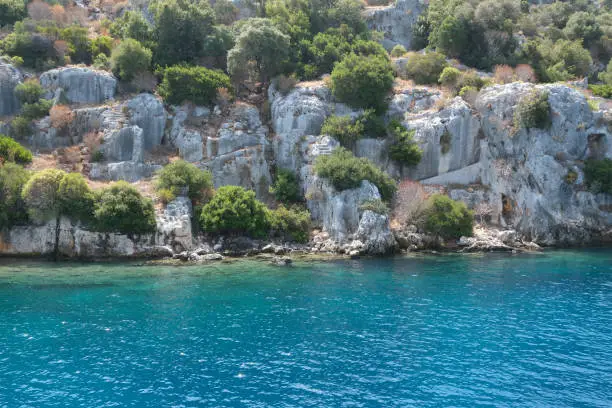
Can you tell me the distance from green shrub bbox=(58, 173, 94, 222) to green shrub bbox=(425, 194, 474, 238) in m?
29.0

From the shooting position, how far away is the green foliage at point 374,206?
42.3 meters

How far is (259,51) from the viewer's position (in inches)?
2194

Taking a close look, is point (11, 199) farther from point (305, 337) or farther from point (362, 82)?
point (362, 82)

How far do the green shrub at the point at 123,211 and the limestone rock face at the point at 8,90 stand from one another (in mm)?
19844

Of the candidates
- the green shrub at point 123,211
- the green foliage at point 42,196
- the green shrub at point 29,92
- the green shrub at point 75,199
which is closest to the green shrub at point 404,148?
the green shrub at point 123,211

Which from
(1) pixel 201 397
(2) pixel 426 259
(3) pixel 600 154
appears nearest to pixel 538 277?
(2) pixel 426 259

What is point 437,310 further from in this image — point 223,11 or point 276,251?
point 223,11

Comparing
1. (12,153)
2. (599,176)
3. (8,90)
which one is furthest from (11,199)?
(599,176)

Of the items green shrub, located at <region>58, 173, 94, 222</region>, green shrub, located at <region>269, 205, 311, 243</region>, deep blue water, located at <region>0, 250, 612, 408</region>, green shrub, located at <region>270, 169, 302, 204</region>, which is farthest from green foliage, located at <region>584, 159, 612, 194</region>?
green shrub, located at <region>58, 173, 94, 222</region>

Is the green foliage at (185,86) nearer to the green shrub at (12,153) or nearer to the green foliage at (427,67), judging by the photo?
the green shrub at (12,153)

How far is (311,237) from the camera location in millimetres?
45031

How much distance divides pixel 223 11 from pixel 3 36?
1090 inches

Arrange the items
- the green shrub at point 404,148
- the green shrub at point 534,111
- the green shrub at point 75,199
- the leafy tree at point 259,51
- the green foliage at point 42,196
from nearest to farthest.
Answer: the green foliage at point 42,196 < the green shrub at point 75,199 < the green shrub at point 534,111 < the green shrub at point 404,148 < the leafy tree at point 259,51

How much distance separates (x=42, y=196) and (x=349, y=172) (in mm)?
25588
